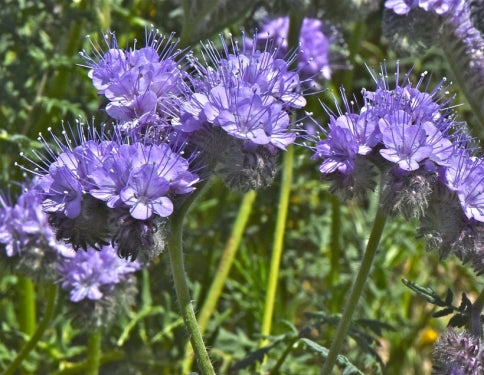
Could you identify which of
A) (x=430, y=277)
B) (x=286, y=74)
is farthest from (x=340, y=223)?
(x=286, y=74)

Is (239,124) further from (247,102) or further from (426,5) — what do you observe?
(426,5)

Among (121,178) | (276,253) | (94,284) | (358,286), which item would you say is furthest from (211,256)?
(121,178)

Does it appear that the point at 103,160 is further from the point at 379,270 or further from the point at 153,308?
the point at 379,270

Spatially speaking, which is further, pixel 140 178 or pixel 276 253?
pixel 276 253

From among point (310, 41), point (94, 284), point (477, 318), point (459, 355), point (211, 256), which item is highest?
point (310, 41)

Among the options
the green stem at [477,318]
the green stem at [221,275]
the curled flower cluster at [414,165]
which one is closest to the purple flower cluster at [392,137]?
the curled flower cluster at [414,165]

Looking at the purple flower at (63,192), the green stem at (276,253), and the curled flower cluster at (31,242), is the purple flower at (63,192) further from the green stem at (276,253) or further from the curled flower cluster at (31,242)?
the green stem at (276,253)

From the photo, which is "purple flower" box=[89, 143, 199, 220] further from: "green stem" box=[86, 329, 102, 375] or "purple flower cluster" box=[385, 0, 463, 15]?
"green stem" box=[86, 329, 102, 375]
